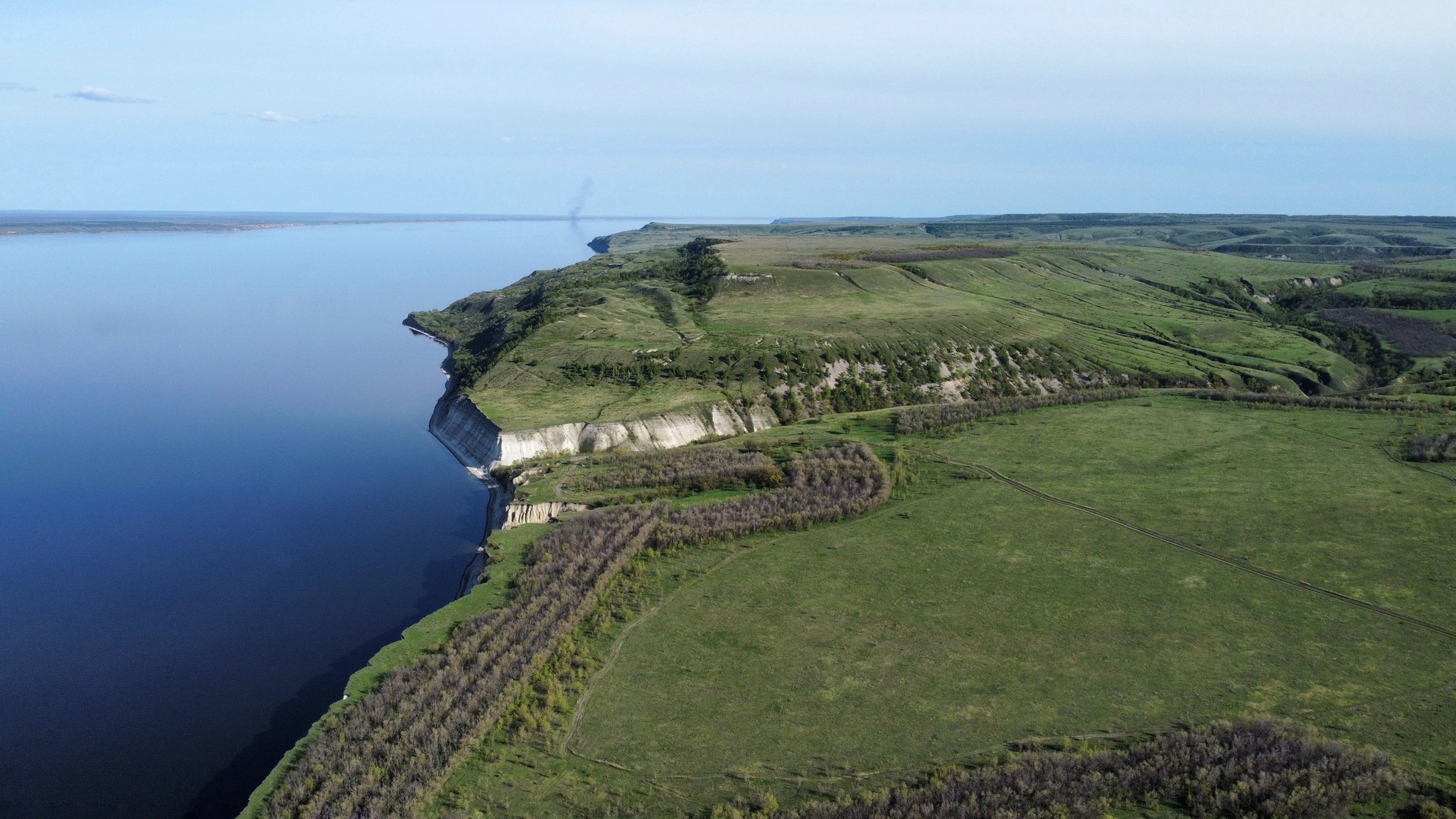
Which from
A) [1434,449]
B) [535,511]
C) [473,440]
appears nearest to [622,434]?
[473,440]

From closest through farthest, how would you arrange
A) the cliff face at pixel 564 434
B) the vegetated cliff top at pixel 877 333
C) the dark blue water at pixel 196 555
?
the dark blue water at pixel 196 555 < the cliff face at pixel 564 434 < the vegetated cliff top at pixel 877 333

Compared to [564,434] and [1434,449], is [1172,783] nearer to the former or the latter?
[1434,449]

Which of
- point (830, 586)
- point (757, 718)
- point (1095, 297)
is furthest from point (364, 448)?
point (1095, 297)

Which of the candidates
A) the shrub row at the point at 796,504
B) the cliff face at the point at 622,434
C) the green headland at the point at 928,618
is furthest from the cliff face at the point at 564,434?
the shrub row at the point at 796,504

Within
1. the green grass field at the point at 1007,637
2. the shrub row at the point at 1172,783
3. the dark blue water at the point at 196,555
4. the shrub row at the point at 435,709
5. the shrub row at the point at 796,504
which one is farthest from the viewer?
the shrub row at the point at 796,504

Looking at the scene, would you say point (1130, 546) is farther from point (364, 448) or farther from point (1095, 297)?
point (1095, 297)

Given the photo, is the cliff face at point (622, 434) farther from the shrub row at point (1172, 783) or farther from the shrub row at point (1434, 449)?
the shrub row at point (1434, 449)

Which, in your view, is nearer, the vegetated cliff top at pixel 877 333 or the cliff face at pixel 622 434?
the cliff face at pixel 622 434
